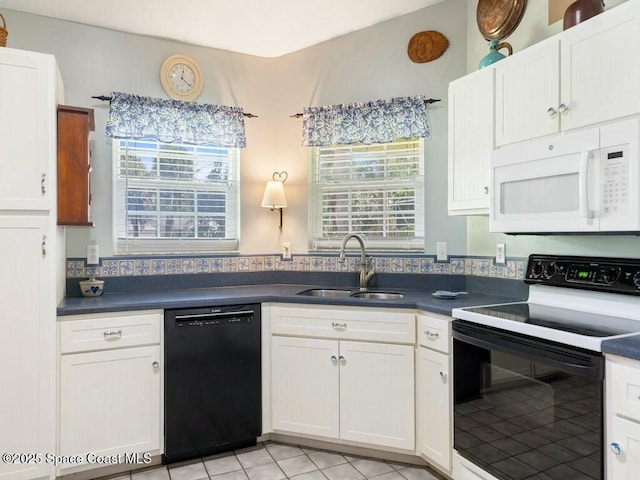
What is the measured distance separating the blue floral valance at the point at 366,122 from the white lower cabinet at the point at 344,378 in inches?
47.5

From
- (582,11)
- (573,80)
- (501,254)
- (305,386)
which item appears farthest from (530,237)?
(305,386)

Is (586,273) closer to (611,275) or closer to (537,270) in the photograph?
(611,275)

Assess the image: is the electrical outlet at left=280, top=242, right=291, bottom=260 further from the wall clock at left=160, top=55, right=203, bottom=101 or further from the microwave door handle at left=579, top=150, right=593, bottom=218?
the microwave door handle at left=579, top=150, right=593, bottom=218

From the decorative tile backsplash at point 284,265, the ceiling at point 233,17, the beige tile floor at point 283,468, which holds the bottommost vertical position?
the beige tile floor at point 283,468

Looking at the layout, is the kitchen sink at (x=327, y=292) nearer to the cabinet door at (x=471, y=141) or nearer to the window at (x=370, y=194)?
the window at (x=370, y=194)

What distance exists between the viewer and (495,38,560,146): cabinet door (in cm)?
201

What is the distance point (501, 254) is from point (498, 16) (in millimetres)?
1361

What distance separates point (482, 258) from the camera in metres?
2.78

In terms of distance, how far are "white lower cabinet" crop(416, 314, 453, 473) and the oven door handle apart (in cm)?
19

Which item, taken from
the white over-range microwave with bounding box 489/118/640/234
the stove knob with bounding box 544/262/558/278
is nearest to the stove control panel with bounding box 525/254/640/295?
the stove knob with bounding box 544/262/558/278

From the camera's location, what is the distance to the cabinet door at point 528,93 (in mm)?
2012

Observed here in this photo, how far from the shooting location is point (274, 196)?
3.22 m

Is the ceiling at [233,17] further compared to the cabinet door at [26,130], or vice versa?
the ceiling at [233,17]

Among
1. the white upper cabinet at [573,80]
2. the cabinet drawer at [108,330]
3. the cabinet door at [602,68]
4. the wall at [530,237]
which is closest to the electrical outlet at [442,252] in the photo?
the wall at [530,237]
